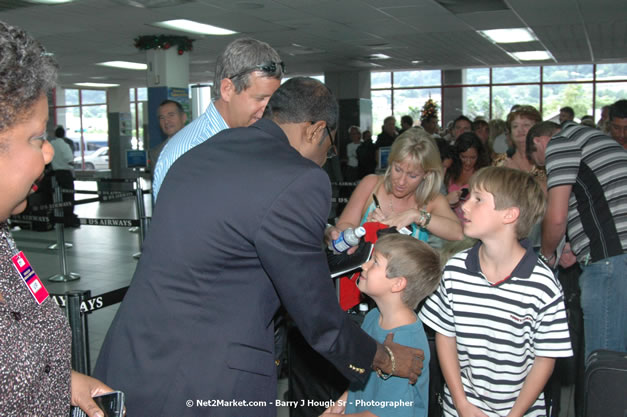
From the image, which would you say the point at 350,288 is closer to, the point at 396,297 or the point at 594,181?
the point at 396,297

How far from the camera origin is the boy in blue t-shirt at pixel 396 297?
6.40 feet

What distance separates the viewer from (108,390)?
139 cm

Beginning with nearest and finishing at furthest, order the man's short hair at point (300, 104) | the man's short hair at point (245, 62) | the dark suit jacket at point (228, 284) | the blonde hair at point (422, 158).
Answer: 1. the dark suit jacket at point (228, 284)
2. the man's short hair at point (300, 104)
3. the man's short hair at point (245, 62)
4. the blonde hair at point (422, 158)

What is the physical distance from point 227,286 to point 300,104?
59cm

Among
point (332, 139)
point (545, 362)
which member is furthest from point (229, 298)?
point (545, 362)

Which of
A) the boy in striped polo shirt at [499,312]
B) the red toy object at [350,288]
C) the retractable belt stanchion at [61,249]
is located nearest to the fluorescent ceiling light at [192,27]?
the retractable belt stanchion at [61,249]

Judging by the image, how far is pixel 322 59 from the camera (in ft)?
48.9

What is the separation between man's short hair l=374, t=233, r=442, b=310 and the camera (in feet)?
6.91

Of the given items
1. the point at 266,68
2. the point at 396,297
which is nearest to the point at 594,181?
the point at 396,297

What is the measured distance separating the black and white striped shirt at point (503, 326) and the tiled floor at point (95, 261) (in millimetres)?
1472

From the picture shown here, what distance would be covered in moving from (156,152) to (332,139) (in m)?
3.61

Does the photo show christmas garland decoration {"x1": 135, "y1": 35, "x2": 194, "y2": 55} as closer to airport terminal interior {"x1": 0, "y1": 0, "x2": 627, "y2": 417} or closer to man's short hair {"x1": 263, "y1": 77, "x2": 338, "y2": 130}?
airport terminal interior {"x1": 0, "y1": 0, "x2": 627, "y2": 417}

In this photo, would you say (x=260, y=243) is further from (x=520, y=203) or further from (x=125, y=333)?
(x=520, y=203)

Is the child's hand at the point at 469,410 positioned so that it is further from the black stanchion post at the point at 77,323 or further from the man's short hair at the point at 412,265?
the black stanchion post at the point at 77,323
